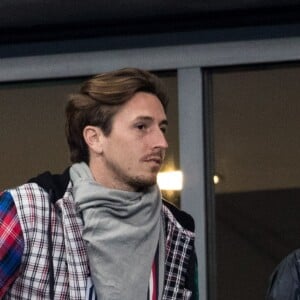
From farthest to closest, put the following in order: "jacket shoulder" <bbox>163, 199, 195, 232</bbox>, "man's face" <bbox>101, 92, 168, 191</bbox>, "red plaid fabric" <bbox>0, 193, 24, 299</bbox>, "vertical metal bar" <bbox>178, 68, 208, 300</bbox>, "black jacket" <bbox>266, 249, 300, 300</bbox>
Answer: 1. "vertical metal bar" <bbox>178, 68, 208, 300</bbox>
2. "black jacket" <bbox>266, 249, 300, 300</bbox>
3. "jacket shoulder" <bbox>163, 199, 195, 232</bbox>
4. "man's face" <bbox>101, 92, 168, 191</bbox>
5. "red plaid fabric" <bbox>0, 193, 24, 299</bbox>

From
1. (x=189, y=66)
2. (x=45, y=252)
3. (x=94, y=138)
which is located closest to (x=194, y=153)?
(x=189, y=66)

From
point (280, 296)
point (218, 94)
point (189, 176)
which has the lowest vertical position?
point (280, 296)

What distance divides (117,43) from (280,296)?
156 centimetres

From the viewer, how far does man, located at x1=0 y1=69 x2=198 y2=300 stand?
11.5ft

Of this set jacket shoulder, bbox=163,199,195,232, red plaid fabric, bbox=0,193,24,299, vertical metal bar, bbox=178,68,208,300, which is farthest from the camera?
vertical metal bar, bbox=178,68,208,300

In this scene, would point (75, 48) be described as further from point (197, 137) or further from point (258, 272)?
point (258, 272)

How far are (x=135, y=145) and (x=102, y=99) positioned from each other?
187mm

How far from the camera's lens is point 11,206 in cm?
354

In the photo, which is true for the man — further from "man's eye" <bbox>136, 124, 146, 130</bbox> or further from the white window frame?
the white window frame

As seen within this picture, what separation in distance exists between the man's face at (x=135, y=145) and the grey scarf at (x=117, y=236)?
6 cm

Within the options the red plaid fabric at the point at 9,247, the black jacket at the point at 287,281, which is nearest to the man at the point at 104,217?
the red plaid fabric at the point at 9,247

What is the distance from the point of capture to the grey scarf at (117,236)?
11.6 feet

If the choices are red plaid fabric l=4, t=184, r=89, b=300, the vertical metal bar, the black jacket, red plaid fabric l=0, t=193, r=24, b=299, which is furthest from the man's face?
the vertical metal bar

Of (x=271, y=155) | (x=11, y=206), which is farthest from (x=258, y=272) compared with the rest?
(x=11, y=206)
